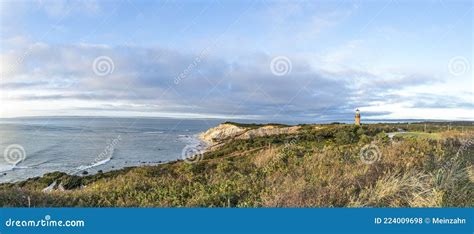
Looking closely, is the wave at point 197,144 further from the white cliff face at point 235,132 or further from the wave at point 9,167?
the wave at point 9,167

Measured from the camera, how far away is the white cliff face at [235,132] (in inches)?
1544

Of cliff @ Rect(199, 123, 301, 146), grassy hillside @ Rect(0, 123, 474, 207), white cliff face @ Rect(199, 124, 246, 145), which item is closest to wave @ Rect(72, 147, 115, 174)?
cliff @ Rect(199, 123, 301, 146)

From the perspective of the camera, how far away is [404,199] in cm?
685

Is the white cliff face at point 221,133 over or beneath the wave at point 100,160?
over

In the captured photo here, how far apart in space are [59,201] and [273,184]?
416 centimetres

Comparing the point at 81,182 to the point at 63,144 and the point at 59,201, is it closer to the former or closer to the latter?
the point at 59,201

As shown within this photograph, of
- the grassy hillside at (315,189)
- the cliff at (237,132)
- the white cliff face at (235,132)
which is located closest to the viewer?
the grassy hillside at (315,189)

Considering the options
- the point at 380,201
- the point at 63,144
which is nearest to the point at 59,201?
the point at 380,201

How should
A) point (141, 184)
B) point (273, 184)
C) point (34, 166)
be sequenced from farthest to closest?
point (34, 166) < point (141, 184) < point (273, 184)

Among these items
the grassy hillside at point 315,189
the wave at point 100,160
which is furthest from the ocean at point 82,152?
the grassy hillside at point 315,189

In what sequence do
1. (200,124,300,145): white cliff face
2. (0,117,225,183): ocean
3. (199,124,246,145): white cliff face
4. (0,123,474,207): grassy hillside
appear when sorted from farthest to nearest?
(199,124,246,145): white cliff face < (200,124,300,145): white cliff face < (0,117,225,183): ocean < (0,123,474,207): grassy hillside

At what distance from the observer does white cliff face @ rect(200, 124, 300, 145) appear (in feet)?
129

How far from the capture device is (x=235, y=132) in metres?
45.6

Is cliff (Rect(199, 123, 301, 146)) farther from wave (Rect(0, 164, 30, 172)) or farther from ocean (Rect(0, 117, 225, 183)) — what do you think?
wave (Rect(0, 164, 30, 172))
